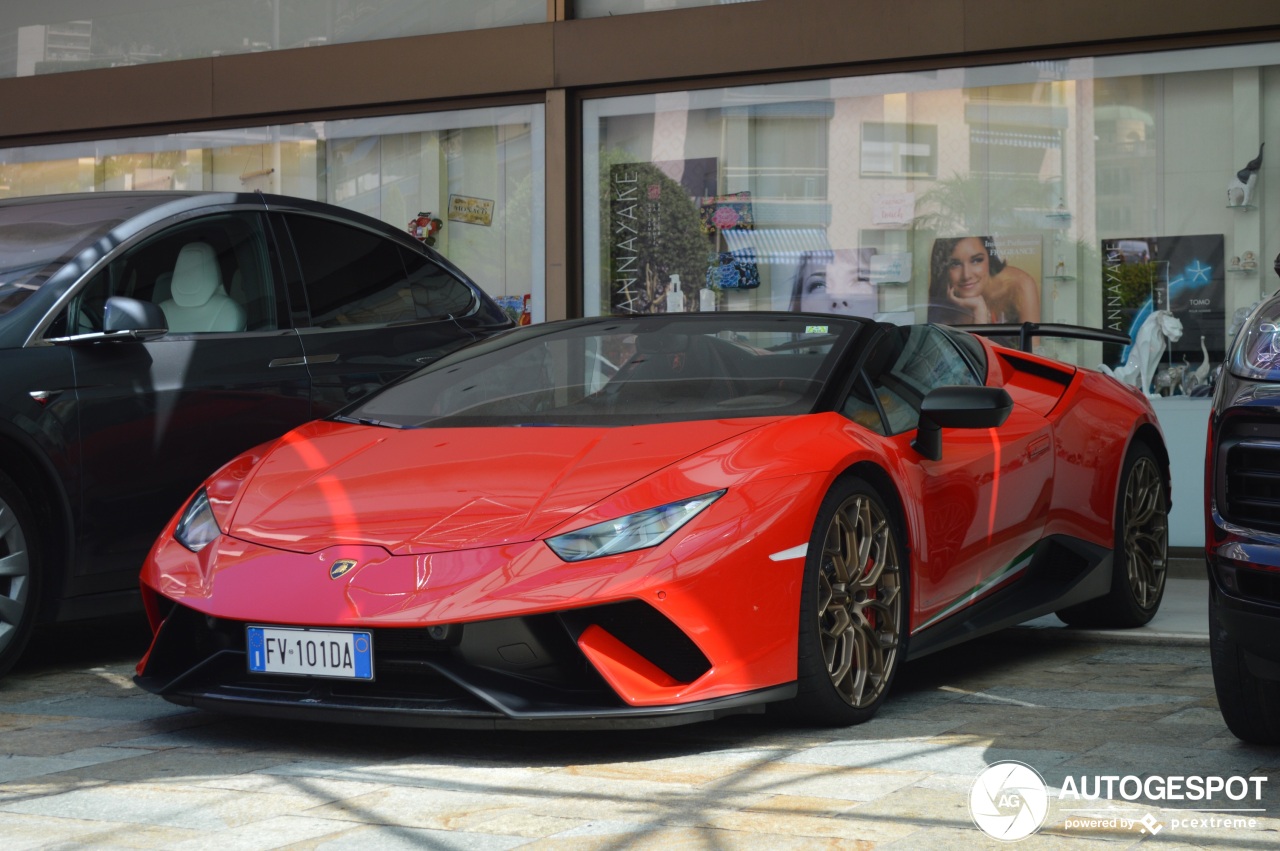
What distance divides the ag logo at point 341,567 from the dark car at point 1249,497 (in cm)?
202

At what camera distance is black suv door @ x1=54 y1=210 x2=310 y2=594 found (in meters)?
5.30

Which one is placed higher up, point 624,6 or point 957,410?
point 624,6

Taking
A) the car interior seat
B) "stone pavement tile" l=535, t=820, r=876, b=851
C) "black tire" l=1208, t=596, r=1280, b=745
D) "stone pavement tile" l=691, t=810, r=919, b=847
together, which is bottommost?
"stone pavement tile" l=691, t=810, r=919, b=847

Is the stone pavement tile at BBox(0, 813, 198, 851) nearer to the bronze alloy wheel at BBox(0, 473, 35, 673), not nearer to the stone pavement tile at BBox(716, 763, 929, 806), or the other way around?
the stone pavement tile at BBox(716, 763, 929, 806)

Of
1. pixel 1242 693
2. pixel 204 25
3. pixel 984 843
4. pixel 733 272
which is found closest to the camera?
pixel 984 843

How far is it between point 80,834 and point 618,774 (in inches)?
46.5

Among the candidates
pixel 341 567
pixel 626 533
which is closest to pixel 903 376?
pixel 626 533

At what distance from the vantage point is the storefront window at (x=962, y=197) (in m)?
8.52

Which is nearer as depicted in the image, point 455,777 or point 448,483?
point 455,777

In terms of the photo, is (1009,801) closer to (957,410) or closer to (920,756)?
(920,756)

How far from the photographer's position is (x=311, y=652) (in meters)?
3.97

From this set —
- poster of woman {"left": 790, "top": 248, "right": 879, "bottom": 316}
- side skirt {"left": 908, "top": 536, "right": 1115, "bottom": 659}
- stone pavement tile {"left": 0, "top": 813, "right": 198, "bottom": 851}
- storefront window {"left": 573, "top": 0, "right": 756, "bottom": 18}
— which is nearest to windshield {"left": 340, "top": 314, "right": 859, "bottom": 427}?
side skirt {"left": 908, "top": 536, "right": 1115, "bottom": 659}

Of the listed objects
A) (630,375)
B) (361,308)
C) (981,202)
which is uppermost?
(981,202)

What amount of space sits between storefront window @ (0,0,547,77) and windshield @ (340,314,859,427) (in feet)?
16.2
